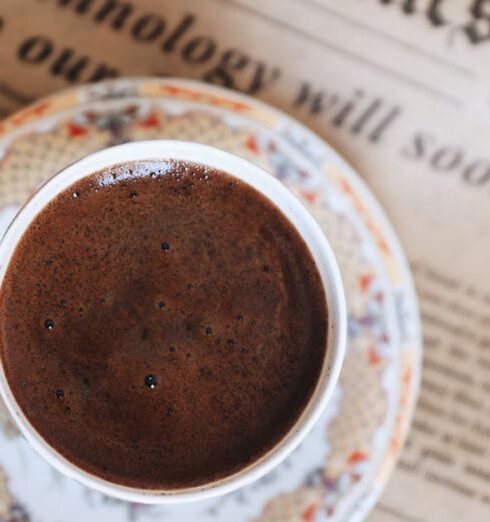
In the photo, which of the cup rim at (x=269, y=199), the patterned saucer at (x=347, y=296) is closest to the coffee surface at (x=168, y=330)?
the cup rim at (x=269, y=199)

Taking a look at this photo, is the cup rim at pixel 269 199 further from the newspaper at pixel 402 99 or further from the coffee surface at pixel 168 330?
the newspaper at pixel 402 99

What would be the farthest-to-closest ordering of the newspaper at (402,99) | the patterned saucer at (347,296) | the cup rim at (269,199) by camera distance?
the newspaper at (402,99) → the patterned saucer at (347,296) → the cup rim at (269,199)

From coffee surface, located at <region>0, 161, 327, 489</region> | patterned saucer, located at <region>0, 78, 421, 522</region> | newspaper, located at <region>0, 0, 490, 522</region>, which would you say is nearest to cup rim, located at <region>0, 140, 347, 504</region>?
coffee surface, located at <region>0, 161, 327, 489</region>

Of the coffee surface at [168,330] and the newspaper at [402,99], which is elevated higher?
the newspaper at [402,99]

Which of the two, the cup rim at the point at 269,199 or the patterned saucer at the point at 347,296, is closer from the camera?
the cup rim at the point at 269,199

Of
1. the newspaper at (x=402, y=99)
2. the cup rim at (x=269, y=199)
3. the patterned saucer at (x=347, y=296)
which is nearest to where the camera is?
the cup rim at (x=269, y=199)

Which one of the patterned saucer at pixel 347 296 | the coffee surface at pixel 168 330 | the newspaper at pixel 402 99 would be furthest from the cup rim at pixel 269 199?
the newspaper at pixel 402 99
